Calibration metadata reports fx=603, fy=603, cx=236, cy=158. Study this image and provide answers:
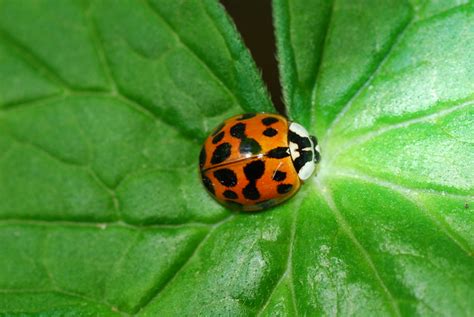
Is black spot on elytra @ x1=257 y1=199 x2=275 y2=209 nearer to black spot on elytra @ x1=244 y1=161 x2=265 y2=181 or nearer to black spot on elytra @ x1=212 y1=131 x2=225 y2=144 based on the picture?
black spot on elytra @ x1=244 y1=161 x2=265 y2=181

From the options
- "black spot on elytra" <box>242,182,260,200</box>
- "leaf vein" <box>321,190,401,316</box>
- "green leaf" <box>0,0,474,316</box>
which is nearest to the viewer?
"leaf vein" <box>321,190,401,316</box>

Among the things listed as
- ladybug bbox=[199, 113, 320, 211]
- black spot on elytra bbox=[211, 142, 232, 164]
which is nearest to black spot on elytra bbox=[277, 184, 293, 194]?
ladybug bbox=[199, 113, 320, 211]

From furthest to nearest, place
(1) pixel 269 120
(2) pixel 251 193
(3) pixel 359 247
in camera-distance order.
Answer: (1) pixel 269 120, (2) pixel 251 193, (3) pixel 359 247

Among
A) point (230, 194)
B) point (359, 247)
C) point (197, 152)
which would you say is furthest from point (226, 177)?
point (359, 247)

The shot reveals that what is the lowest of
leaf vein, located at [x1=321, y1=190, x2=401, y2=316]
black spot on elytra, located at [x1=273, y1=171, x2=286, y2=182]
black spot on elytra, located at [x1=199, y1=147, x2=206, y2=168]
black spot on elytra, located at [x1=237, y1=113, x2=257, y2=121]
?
leaf vein, located at [x1=321, y1=190, x2=401, y2=316]

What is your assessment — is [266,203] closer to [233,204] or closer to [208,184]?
[233,204]

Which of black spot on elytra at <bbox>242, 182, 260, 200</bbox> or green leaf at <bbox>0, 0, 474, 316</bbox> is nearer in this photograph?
green leaf at <bbox>0, 0, 474, 316</bbox>
